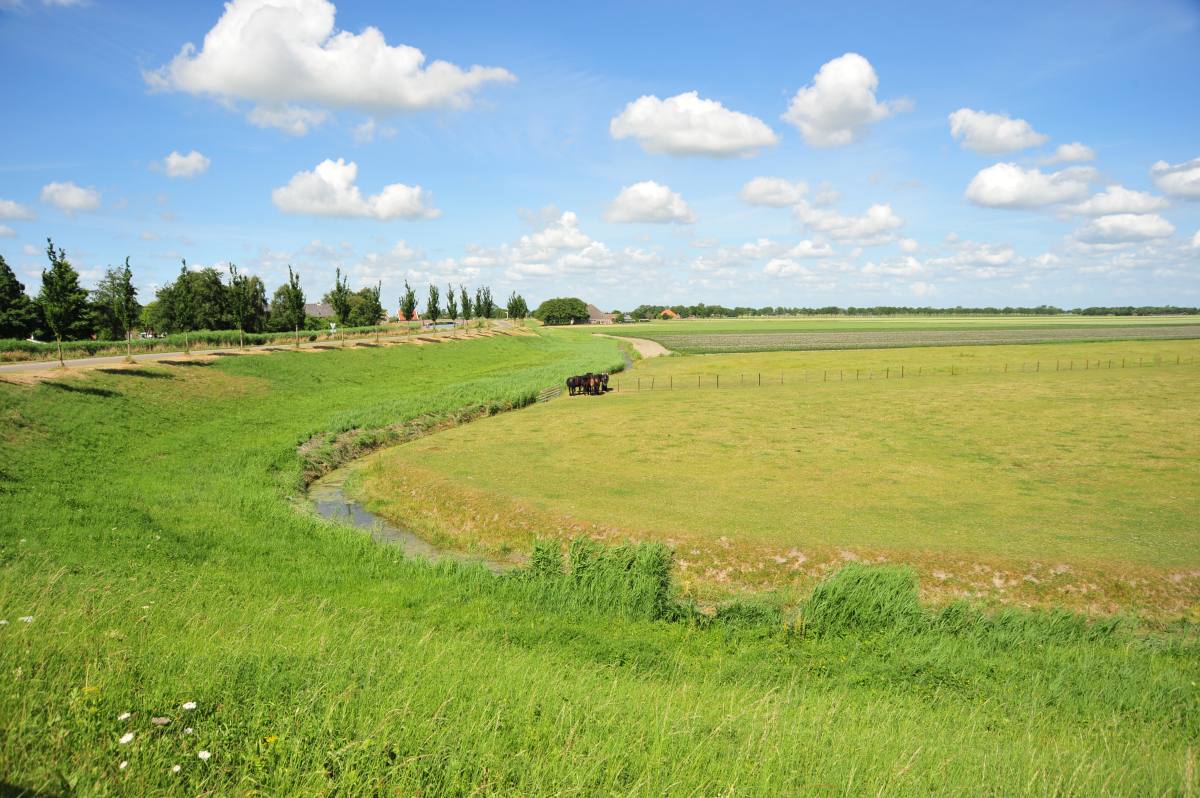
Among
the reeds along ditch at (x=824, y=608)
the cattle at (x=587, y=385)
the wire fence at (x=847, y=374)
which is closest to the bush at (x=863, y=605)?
the reeds along ditch at (x=824, y=608)

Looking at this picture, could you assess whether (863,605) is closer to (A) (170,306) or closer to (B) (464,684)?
(B) (464,684)

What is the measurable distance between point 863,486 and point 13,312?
87792 millimetres

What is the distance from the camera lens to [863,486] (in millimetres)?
24344

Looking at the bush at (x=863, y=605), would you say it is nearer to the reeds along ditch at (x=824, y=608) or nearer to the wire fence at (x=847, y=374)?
the reeds along ditch at (x=824, y=608)

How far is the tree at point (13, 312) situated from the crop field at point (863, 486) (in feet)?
215

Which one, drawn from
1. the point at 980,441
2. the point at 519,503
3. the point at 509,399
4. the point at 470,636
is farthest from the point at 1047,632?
the point at 509,399

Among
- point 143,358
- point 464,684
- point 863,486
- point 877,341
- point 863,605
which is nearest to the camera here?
point 464,684

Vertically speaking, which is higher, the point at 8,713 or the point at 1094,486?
the point at 8,713

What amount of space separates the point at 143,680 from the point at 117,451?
26078 millimetres

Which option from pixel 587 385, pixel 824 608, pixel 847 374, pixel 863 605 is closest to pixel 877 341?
pixel 847 374

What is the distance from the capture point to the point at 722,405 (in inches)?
1770

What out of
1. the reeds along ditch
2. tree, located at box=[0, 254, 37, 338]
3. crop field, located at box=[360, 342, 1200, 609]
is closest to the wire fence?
crop field, located at box=[360, 342, 1200, 609]

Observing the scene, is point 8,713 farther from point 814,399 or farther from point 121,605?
point 814,399

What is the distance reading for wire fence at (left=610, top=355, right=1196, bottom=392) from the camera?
6059 centimetres
